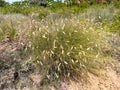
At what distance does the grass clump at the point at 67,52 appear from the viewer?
20.0 ft

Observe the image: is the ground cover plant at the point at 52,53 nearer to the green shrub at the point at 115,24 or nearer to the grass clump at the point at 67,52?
the grass clump at the point at 67,52

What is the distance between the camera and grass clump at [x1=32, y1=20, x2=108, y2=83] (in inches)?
240

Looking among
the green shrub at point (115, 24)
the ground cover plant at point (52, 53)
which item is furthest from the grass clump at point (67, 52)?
the green shrub at point (115, 24)

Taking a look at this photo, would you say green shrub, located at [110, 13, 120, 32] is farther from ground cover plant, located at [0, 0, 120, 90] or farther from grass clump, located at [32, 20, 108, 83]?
grass clump, located at [32, 20, 108, 83]

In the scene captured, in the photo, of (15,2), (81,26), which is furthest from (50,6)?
(81,26)

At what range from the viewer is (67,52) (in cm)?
614

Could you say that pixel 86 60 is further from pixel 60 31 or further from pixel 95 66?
pixel 60 31

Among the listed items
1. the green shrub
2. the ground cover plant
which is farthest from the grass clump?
the green shrub

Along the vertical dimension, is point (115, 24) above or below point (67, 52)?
below

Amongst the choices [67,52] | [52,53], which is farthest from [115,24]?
[52,53]

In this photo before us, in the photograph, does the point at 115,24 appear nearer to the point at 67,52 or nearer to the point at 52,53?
the point at 67,52

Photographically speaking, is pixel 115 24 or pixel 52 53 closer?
pixel 52 53

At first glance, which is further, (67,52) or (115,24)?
(115,24)

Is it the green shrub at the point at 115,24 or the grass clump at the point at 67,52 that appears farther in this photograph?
the green shrub at the point at 115,24
